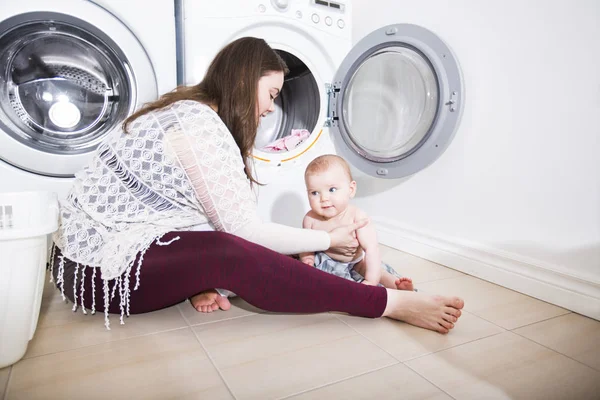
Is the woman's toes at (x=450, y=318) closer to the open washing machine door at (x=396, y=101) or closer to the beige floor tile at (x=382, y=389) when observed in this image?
the beige floor tile at (x=382, y=389)

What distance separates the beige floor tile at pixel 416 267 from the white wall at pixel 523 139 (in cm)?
10

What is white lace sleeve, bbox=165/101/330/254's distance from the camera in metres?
0.84

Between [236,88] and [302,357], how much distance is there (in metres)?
0.61

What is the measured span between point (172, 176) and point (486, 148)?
0.94m

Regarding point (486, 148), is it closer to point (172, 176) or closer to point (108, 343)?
point (172, 176)

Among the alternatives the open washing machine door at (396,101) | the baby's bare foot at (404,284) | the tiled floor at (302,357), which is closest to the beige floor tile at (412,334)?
the tiled floor at (302,357)

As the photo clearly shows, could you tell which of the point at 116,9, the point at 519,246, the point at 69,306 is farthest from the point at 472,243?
the point at 116,9

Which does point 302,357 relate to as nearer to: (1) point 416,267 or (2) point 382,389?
(2) point 382,389

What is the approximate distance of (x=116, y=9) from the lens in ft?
3.80

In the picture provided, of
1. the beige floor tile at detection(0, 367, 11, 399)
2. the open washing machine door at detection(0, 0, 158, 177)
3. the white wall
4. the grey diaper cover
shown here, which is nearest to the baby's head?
the grey diaper cover

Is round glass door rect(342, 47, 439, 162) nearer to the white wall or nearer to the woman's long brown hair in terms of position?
the white wall

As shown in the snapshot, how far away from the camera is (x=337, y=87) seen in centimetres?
143

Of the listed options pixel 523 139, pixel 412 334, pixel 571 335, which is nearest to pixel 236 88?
pixel 412 334

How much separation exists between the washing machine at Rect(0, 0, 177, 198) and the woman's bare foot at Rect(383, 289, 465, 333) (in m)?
0.92
